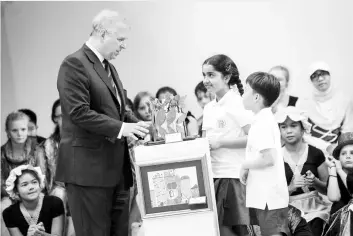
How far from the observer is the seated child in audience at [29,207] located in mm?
4852

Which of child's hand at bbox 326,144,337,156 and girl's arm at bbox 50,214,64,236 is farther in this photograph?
child's hand at bbox 326,144,337,156

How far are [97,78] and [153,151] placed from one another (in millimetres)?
516

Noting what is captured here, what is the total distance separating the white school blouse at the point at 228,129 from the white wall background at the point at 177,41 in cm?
203

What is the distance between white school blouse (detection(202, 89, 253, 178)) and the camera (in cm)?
373

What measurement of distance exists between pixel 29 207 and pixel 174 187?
2.09m

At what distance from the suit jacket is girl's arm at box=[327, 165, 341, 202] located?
1.84 metres

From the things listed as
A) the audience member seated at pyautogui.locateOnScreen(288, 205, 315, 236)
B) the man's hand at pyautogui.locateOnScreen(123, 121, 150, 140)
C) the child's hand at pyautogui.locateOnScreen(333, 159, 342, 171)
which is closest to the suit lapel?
the man's hand at pyautogui.locateOnScreen(123, 121, 150, 140)

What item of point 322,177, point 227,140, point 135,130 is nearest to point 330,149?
point 322,177

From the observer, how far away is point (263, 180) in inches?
135

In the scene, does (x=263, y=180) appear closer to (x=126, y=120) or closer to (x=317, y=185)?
(x=126, y=120)

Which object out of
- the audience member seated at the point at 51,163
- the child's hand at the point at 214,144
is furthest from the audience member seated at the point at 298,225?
the audience member seated at the point at 51,163

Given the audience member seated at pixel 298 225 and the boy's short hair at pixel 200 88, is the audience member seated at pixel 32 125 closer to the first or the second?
the boy's short hair at pixel 200 88

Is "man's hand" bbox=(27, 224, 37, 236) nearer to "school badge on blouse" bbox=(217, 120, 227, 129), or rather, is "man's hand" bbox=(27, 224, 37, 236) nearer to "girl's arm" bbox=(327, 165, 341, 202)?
"school badge on blouse" bbox=(217, 120, 227, 129)

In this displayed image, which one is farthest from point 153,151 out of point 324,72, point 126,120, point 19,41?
point 19,41
